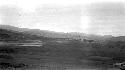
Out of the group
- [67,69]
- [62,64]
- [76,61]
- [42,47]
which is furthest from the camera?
[42,47]

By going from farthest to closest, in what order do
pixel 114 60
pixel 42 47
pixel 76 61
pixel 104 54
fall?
pixel 42 47 → pixel 104 54 → pixel 114 60 → pixel 76 61

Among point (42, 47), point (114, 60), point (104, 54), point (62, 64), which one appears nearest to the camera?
point (62, 64)

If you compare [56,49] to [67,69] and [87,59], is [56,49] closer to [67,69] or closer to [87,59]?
[87,59]

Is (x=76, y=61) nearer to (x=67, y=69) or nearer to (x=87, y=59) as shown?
(x=87, y=59)

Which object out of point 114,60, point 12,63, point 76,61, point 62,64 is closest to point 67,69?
point 62,64

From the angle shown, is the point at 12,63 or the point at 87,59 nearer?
the point at 12,63

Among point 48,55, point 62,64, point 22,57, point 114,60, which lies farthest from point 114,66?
point 22,57

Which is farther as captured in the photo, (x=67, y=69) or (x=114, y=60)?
(x=114, y=60)

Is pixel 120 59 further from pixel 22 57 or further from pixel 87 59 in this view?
pixel 22 57

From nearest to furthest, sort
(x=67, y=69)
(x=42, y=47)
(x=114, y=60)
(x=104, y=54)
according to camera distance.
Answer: (x=67, y=69), (x=114, y=60), (x=104, y=54), (x=42, y=47)
